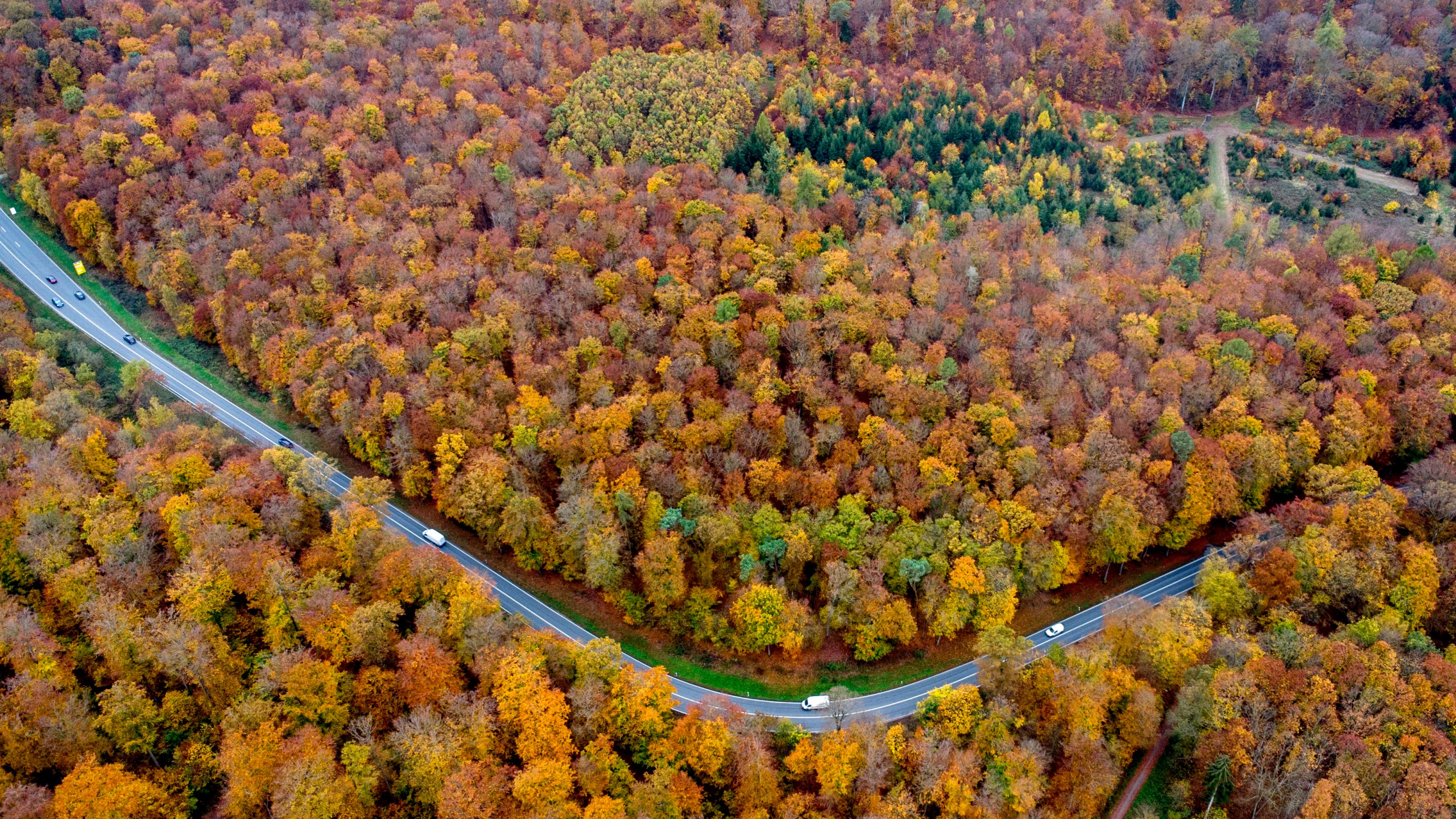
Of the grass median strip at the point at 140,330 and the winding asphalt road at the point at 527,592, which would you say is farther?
the grass median strip at the point at 140,330

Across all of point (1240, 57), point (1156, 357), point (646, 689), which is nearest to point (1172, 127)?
point (1240, 57)

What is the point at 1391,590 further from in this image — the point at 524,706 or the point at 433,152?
the point at 433,152

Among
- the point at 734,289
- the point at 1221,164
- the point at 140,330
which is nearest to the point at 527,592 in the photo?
the point at 734,289

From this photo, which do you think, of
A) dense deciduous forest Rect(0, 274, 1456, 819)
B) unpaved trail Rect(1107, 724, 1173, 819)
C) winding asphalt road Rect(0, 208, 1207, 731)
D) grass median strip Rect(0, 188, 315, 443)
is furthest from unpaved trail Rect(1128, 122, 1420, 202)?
grass median strip Rect(0, 188, 315, 443)

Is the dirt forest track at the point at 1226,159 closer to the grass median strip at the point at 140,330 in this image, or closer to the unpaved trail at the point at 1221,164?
the unpaved trail at the point at 1221,164

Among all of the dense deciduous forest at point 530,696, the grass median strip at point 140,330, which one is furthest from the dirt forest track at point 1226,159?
the grass median strip at point 140,330

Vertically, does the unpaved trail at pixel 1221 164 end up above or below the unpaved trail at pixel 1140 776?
above

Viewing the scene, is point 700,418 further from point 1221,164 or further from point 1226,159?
point 1226,159

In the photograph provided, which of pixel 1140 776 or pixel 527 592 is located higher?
pixel 527 592
